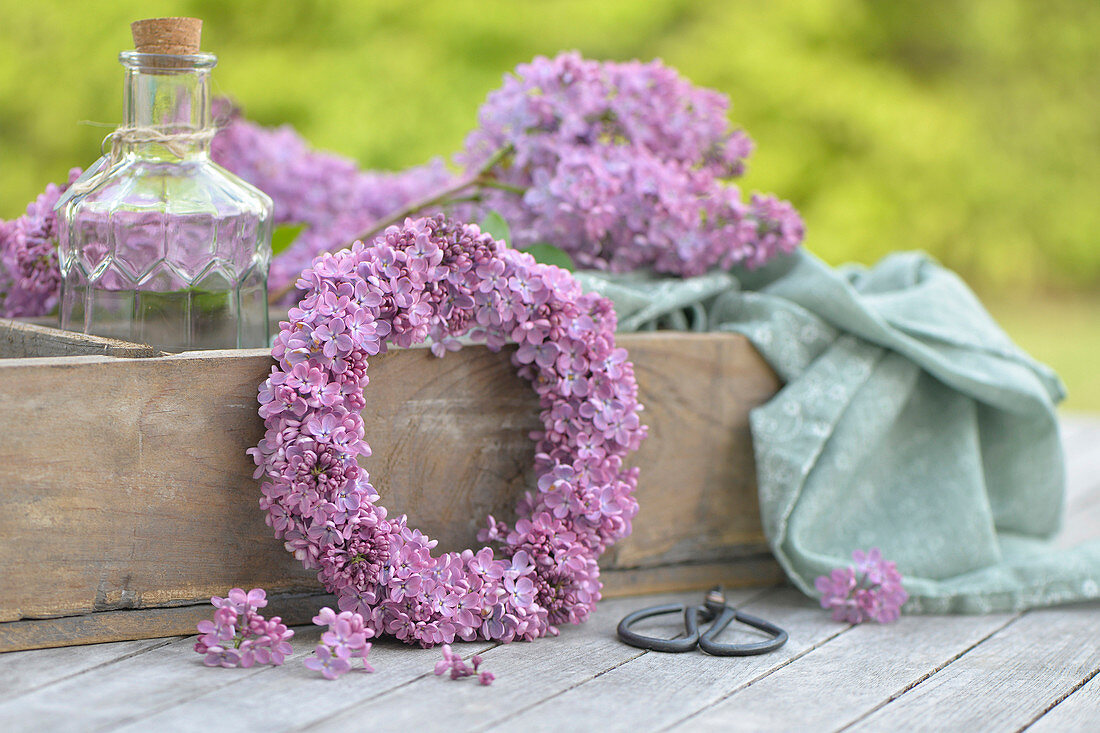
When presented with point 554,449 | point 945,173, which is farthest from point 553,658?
point 945,173

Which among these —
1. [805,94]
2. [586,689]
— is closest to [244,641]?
[586,689]

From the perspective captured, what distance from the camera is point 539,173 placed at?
1.50 m

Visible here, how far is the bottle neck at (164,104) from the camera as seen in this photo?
1203mm

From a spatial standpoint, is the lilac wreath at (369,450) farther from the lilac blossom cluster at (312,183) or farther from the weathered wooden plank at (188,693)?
the lilac blossom cluster at (312,183)

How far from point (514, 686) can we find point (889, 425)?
26.1 inches

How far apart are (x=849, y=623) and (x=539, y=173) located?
2.29 ft

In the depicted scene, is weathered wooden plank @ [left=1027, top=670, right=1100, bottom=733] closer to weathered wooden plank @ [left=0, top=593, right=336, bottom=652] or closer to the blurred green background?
weathered wooden plank @ [left=0, top=593, right=336, bottom=652]

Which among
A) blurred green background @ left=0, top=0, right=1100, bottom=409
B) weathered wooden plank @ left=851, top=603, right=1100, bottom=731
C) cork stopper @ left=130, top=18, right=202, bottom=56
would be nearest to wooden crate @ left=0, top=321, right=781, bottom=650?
cork stopper @ left=130, top=18, right=202, bottom=56

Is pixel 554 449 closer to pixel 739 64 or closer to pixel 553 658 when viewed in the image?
pixel 553 658

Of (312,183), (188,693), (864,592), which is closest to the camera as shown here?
(188,693)

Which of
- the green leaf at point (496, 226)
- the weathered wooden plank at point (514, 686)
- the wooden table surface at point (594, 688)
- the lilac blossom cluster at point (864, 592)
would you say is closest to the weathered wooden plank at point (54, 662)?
the wooden table surface at point (594, 688)

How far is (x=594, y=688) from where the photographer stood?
1057 mm

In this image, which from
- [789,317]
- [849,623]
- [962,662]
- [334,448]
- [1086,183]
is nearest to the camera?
[334,448]

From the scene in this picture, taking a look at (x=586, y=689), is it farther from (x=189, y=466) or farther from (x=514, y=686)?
(x=189, y=466)
